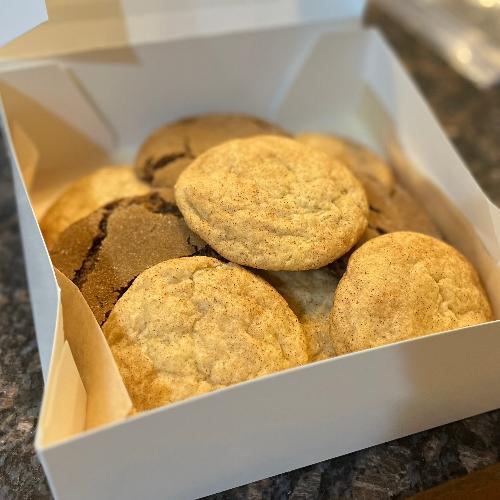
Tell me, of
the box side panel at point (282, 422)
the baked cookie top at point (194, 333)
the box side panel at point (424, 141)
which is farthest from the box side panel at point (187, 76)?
the box side panel at point (282, 422)

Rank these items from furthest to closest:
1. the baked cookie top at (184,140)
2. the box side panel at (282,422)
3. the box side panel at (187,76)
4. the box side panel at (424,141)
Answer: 1. the box side panel at (187,76)
2. the baked cookie top at (184,140)
3. the box side panel at (424,141)
4. the box side panel at (282,422)

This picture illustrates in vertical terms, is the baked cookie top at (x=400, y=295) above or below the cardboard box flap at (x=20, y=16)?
below

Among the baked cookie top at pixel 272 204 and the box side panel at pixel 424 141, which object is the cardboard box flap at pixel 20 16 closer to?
the baked cookie top at pixel 272 204

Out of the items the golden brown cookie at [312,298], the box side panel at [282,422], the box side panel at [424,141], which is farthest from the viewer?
the box side panel at [424,141]

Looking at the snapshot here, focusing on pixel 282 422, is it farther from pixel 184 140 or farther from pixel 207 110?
pixel 207 110

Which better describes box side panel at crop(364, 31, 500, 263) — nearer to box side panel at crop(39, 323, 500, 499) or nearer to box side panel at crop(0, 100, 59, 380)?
box side panel at crop(39, 323, 500, 499)

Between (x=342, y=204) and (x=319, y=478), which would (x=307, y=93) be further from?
(x=319, y=478)

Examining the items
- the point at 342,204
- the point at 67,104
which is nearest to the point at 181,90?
the point at 67,104
